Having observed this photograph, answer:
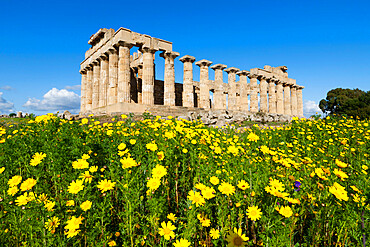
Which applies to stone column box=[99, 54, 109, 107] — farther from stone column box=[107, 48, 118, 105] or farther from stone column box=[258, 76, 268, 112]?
stone column box=[258, 76, 268, 112]

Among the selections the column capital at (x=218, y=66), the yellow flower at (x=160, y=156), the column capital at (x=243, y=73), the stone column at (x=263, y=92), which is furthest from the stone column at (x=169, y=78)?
the yellow flower at (x=160, y=156)

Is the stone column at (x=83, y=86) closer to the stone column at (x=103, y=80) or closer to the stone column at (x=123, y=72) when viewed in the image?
the stone column at (x=103, y=80)

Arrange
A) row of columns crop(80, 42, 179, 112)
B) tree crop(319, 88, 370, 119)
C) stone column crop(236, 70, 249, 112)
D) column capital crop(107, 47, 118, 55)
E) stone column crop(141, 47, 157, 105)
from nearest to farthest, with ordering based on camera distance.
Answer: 1. row of columns crop(80, 42, 179, 112)
2. stone column crop(141, 47, 157, 105)
3. column capital crop(107, 47, 118, 55)
4. stone column crop(236, 70, 249, 112)
5. tree crop(319, 88, 370, 119)

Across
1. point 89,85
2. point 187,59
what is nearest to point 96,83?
point 89,85

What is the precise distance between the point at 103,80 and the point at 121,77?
14.6 feet

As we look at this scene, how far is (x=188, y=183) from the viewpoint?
9.77 feet

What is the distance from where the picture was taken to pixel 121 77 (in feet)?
70.1

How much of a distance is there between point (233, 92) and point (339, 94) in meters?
45.3

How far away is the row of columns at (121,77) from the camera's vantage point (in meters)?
21.3

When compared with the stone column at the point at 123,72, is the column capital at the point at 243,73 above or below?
above

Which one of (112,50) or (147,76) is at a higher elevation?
(112,50)

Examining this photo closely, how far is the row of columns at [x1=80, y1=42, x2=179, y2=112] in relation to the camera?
21.3 meters

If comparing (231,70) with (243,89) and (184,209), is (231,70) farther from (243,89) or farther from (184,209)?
(184,209)

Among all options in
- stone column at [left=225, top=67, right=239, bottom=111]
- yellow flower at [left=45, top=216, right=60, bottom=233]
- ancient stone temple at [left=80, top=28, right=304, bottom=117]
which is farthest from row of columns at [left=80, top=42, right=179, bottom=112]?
yellow flower at [left=45, top=216, right=60, bottom=233]
